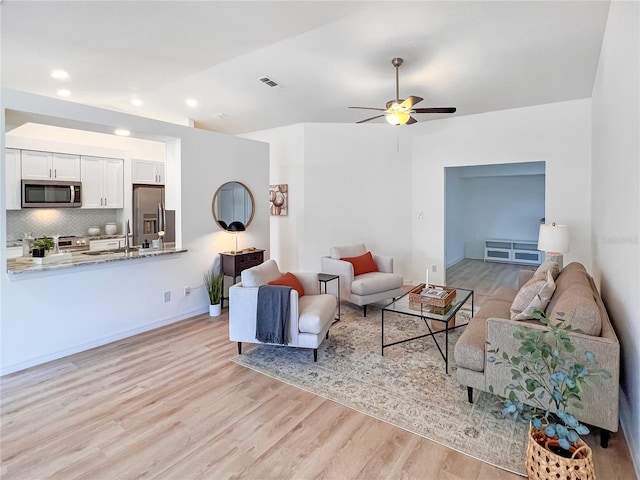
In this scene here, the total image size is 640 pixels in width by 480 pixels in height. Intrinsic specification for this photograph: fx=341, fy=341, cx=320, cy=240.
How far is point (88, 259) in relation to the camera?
364 centimetres

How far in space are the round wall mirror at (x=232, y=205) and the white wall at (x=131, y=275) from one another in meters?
0.10

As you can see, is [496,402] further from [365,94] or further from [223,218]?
[365,94]

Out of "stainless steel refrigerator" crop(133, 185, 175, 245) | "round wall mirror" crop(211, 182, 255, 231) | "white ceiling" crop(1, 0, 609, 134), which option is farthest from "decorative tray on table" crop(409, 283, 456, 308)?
"stainless steel refrigerator" crop(133, 185, 175, 245)

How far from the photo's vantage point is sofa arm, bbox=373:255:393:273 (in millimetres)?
5141

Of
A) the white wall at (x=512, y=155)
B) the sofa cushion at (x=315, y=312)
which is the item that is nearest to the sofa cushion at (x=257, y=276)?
the sofa cushion at (x=315, y=312)

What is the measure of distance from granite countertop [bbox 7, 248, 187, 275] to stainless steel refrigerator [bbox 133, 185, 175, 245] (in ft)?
7.65

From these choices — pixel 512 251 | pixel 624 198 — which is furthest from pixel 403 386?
pixel 512 251

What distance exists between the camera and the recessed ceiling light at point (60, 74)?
4.57m

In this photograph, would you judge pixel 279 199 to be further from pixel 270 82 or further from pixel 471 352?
pixel 471 352

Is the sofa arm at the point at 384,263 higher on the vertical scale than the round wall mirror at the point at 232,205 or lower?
lower

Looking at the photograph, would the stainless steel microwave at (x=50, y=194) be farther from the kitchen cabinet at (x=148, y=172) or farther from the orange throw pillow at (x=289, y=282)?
the orange throw pillow at (x=289, y=282)

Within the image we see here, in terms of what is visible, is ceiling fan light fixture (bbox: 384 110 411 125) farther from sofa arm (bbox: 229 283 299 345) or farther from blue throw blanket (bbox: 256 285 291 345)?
sofa arm (bbox: 229 283 299 345)

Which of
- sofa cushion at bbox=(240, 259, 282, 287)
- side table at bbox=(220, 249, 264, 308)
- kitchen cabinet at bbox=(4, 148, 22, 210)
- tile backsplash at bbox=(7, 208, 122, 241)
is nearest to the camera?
sofa cushion at bbox=(240, 259, 282, 287)

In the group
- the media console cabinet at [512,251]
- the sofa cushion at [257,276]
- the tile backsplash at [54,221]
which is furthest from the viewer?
the media console cabinet at [512,251]
